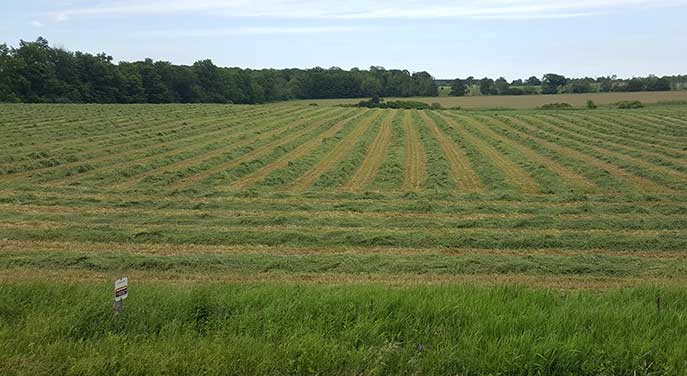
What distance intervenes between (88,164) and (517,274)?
19468 mm

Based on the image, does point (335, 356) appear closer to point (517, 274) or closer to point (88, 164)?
point (517, 274)

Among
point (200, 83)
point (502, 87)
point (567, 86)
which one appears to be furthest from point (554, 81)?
point (200, 83)

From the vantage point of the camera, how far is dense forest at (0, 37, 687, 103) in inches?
3433

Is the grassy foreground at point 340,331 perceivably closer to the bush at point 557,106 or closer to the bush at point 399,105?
the bush at point 557,106

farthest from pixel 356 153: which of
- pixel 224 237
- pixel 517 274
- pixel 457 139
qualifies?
pixel 517 274

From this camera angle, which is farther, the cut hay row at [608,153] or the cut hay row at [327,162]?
the cut hay row at [608,153]

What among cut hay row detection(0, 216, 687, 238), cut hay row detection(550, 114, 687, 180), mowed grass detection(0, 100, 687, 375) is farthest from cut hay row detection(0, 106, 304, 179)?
cut hay row detection(550, 114, 687, 180)

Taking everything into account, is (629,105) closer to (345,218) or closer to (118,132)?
(118,132)

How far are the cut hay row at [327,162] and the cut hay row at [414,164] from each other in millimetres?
3461

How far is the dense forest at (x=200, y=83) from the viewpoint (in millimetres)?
87188

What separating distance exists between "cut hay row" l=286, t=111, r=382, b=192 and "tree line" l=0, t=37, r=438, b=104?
64.0 m

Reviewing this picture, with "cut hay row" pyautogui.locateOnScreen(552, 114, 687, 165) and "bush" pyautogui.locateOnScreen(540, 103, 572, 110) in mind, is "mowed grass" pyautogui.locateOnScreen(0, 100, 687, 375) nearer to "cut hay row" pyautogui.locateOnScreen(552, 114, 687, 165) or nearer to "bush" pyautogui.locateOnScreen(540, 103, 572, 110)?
"cut hay row" pyautogui.locateOnScreen(552, 114, 687, 165)

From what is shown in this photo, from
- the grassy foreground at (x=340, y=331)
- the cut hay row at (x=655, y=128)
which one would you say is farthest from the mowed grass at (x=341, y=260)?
the cut hay row at (x=655, y=128)

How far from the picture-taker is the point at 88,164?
22.9 metres
